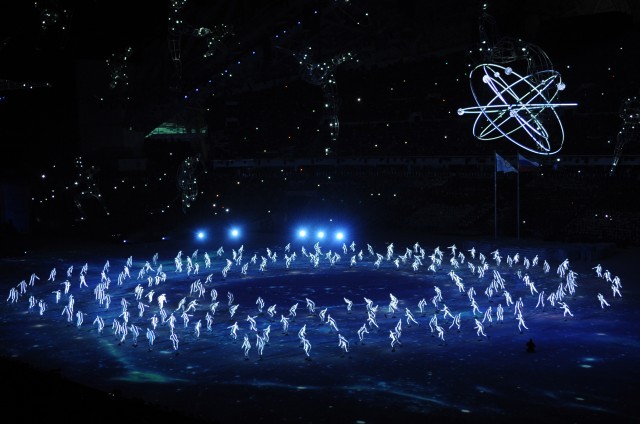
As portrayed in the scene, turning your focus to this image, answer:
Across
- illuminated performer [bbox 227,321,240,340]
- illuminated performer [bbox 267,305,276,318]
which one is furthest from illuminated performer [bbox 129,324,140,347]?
illuminated performer [bbox 267,305,276,318]

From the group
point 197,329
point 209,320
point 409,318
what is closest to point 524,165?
point 409,318

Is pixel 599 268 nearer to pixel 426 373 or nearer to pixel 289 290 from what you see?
pixel 289 290

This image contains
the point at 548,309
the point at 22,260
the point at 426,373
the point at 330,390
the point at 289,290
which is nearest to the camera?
the point at 330,390

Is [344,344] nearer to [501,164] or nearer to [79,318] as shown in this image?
[79,318]

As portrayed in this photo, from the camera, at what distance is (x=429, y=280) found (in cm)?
3325

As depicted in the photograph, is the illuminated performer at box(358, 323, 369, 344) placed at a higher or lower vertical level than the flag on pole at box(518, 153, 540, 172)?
lower

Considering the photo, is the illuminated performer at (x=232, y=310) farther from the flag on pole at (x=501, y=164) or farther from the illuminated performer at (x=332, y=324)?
the flag on pole at (x=501, y=164)

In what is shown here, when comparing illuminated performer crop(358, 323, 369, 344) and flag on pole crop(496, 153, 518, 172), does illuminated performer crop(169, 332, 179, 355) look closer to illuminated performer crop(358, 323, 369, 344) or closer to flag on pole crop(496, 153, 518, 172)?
illuminated performer crop(358, 323, 369, 344)

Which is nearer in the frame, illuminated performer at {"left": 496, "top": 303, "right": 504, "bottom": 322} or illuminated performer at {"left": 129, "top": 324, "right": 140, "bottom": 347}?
illuminated performer at {"left": 129, "top": 324, "right": 140, "bottom": 347}

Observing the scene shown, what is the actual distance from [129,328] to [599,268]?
65.1 ft

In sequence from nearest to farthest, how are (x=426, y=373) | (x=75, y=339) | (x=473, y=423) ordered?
1. (x=473, y=423)
2. (x=426, y=373)
3. (x=75, y=339)

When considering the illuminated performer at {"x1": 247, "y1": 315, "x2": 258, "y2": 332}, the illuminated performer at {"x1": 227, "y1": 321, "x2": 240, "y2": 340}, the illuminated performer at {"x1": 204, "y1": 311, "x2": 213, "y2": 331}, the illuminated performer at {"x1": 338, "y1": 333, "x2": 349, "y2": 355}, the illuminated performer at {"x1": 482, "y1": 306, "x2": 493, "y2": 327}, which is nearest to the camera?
the illuminated performer at {"x1": 338, "y1": 333, "x2": 349, "y2": 355}

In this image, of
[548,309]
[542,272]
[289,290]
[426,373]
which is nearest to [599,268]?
[542,272]

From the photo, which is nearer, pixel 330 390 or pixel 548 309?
pixel 330 390
